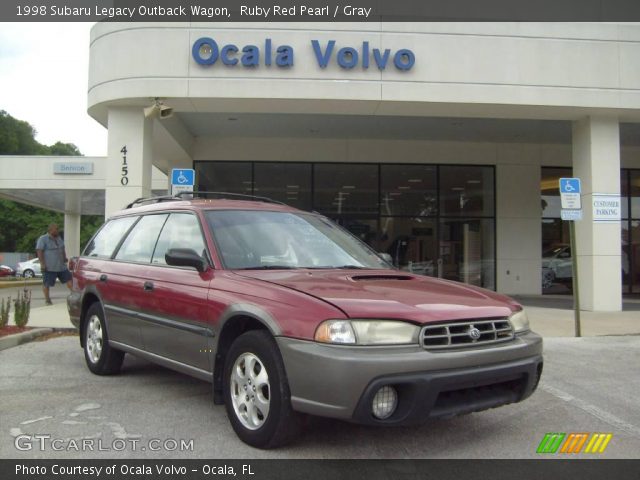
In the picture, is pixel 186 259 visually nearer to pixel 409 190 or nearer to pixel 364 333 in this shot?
pixel 364 333

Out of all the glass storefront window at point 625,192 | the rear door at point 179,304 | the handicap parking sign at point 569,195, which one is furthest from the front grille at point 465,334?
the glass storefront window at point 625,192

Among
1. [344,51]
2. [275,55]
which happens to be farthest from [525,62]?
[275,55]

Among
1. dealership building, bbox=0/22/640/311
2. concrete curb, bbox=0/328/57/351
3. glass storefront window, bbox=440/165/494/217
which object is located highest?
dealership building, bbox=0/22/640/311

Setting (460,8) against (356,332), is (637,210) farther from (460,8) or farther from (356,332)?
(356,332)

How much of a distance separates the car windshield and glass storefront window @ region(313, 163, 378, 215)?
12.8 m

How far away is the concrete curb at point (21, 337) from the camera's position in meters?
7.48

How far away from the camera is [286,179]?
17984 mm

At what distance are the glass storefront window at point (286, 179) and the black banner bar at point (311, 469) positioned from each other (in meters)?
14.7

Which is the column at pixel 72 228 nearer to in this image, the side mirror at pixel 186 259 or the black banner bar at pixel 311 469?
the side mirror at pixel 186 259

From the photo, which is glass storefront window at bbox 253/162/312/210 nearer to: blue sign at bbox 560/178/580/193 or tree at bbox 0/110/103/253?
blue sign at bbox 560/178/580/193

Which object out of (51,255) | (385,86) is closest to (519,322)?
(385,86)

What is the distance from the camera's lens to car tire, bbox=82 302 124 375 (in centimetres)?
564

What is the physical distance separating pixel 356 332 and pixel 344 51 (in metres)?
9.60

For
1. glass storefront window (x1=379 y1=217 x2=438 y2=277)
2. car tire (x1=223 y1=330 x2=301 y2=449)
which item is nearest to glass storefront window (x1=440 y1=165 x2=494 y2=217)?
glass storefront window (x1=379 y1=217 x2=438 y2=277)
